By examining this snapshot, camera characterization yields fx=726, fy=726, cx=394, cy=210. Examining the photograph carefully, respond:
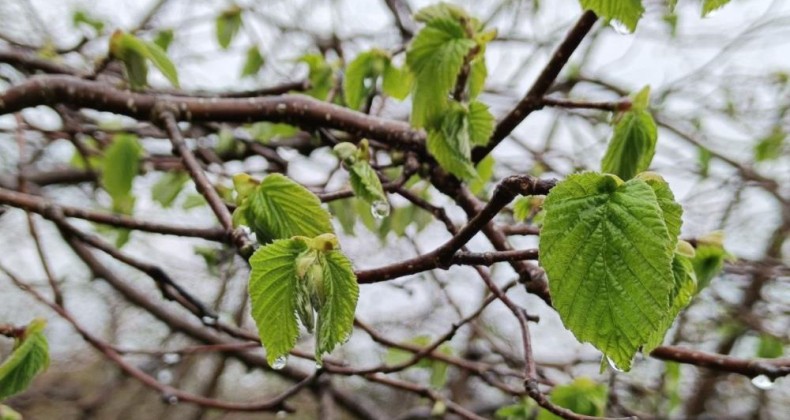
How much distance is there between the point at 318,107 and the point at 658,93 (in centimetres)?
248

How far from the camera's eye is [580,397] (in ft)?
4.32

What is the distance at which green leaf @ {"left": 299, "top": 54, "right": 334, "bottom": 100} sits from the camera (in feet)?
5.29

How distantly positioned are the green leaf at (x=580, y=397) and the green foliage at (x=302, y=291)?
770 millimetres

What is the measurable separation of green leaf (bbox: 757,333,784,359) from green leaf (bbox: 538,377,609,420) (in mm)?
896

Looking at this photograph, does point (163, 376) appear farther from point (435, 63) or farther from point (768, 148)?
point (768, 148)

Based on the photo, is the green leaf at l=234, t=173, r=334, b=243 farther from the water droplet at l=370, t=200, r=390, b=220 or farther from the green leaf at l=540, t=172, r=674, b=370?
the green leaf at l=540, t=172, r=674, b=370

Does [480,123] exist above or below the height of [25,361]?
above

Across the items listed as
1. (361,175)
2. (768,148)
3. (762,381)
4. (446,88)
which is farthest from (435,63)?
(768,148)

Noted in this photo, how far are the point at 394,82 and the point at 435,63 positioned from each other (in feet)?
1.23

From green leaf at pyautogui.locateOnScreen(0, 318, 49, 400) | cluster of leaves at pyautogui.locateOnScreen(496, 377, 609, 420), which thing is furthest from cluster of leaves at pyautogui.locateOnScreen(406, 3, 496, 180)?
green leaf at pyautogui.locateOnScreen(0, 318, 49, 400)

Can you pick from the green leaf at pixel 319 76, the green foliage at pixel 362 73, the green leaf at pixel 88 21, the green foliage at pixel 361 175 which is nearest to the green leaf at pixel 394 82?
the green foliage at pixel 362 73

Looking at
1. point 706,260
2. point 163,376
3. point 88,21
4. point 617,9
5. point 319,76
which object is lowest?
point 163,376

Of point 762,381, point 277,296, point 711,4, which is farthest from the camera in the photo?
point 762,381

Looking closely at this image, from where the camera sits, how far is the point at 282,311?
70cm
